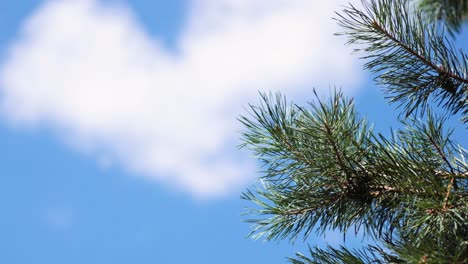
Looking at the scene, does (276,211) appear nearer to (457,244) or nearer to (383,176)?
(383,176)

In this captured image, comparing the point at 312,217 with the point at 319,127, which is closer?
the point at 319,127

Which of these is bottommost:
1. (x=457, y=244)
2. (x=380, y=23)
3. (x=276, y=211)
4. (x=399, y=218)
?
(x=457, y=244)

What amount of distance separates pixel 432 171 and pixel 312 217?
10.6 inches

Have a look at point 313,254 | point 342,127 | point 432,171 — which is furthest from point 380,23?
point 313,254

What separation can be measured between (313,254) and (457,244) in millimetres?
279

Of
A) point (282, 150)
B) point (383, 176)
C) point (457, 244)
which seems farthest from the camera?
point (282, 150)

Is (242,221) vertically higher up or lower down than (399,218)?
higher up

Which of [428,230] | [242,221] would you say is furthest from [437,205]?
[242,221]

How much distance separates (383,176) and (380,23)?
328mm

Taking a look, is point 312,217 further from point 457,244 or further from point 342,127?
point 457,244

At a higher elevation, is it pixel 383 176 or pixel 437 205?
pixel 383 176

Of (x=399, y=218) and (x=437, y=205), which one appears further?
(x=399, y=218)

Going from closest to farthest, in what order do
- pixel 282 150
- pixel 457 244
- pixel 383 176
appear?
1. pixel 457 244
2. pixel 383 176
3. pixel 282 150

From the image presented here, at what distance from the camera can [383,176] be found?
1202 millimetres
